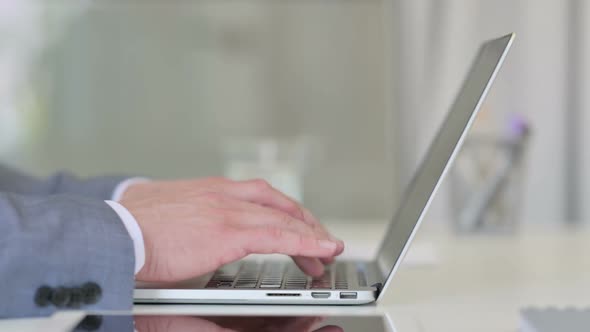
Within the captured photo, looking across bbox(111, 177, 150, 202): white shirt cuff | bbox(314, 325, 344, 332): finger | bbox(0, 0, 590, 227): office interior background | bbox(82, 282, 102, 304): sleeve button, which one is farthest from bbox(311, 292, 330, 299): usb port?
bbox(0, 0, 590, 227): office interior background

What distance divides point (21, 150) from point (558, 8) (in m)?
2.14

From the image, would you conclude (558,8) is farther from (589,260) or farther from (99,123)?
(589,260)

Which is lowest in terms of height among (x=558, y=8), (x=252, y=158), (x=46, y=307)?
(x=252, y=158)

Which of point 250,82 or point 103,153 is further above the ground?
point 250,82

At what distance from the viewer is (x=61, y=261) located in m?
0.90

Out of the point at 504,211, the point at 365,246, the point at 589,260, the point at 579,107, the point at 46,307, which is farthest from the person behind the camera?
the point at 579,107

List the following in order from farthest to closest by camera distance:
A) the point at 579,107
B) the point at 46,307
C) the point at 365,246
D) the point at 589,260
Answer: the point at 579,107 < the point at 365,246 < the point at 589,260 < the point at 46,307

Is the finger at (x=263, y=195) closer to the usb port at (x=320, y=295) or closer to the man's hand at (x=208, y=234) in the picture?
the man's hand at (x=208, y=234)

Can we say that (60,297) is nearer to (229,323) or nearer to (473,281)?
(229,323)

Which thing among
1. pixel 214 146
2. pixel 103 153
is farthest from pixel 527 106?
pixel 103 153

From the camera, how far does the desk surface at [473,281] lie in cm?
92

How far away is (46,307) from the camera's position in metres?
0.89

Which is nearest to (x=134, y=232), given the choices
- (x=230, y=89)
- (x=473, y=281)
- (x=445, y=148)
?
(x=445, y=148)

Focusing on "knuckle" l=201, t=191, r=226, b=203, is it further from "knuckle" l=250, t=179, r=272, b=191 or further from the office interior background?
the office interior background
